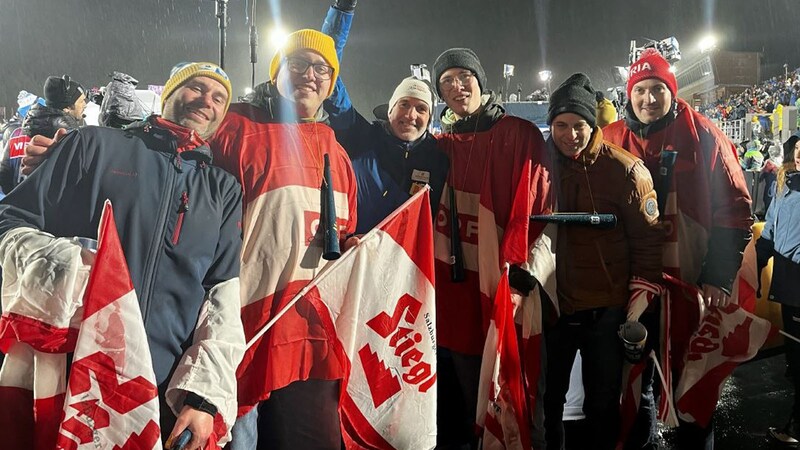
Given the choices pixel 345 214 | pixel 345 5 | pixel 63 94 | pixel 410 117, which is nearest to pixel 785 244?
pixel 410 117

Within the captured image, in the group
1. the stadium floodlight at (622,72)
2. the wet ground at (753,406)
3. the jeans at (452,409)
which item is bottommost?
the wet ground at (753,406)

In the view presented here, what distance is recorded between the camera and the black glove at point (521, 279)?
9.37 ft

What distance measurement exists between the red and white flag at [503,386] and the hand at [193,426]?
4.89ft

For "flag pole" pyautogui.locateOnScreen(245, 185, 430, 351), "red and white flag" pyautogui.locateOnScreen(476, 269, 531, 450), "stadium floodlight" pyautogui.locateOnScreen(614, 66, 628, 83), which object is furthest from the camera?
"stadium floodlight" pyautogui.locateOnScreen(614, 66, 628, 83)

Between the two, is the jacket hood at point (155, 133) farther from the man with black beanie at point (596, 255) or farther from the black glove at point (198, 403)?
the man with black beanie at point (596, 255)

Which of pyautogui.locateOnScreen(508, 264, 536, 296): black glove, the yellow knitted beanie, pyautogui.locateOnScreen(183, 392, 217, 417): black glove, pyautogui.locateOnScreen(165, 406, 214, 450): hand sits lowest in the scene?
pyautogui.locateOnScreen(165, 406, 214, 450): hand

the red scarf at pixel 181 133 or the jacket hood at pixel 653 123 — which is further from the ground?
the jacket hood at pixel 653 123

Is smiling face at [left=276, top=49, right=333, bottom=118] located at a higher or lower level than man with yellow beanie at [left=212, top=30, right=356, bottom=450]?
higher

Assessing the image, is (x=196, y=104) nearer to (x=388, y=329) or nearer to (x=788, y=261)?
(x=388, y=329)

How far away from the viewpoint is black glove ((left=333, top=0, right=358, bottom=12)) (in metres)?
2.83

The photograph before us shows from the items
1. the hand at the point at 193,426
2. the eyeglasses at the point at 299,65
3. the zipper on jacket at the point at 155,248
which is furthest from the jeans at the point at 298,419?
the eyeglasses at the point at 299,65

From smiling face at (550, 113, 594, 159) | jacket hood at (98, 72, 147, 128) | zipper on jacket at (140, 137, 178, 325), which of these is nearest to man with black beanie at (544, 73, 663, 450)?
smiling face at (550, 113, 594, 159)

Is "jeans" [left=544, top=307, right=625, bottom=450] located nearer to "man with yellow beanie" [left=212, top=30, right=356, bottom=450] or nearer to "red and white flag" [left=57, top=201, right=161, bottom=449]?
"man with yellow beanie" [left=212, top=30, right=356, bottom=450]

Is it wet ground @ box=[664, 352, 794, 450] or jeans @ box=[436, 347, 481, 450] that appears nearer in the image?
jeans @ box=[436, 347, 481, 450]
